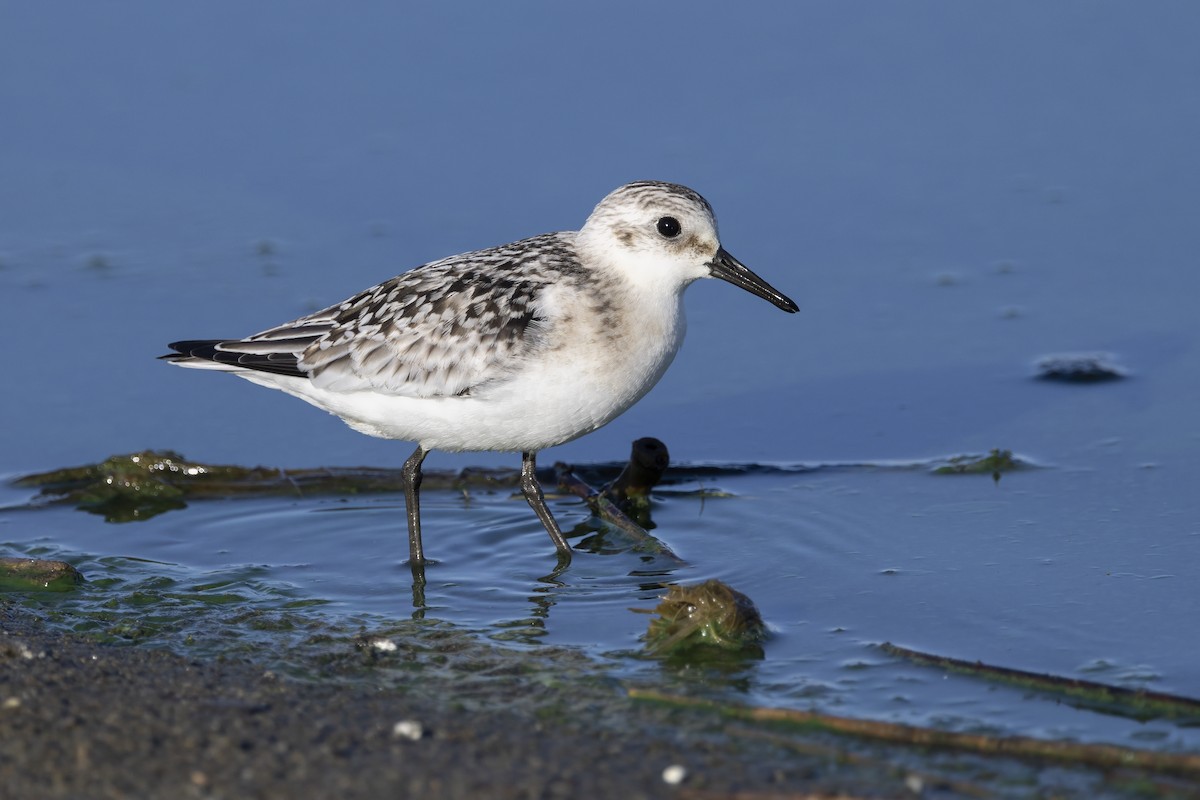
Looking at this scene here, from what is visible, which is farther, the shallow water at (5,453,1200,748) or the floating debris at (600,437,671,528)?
the floating debris at (600,437,671,528)

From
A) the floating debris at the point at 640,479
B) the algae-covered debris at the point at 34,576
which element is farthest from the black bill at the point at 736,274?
the algae-covered debris at the point at 34,576

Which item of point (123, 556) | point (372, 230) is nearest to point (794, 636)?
point (123, 556)

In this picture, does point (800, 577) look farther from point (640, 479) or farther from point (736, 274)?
point (736, 274)

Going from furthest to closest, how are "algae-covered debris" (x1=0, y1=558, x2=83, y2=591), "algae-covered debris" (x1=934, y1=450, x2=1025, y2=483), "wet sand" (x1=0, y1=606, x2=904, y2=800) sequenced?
"algae-covered debris" (x1=934, y1=450, x2=1025, y2=483), "algae-covered debris" (x1=0, y1=558, x2=83, y2=591), "wet sand" (x1=0, y1=606, x2=904, y2=800)

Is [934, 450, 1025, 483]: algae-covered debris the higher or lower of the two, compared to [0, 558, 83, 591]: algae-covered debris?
higher

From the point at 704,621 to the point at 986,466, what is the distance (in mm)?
3120

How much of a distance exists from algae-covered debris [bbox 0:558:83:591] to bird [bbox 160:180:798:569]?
1.43 m

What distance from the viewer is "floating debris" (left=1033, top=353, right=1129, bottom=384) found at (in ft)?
34.8

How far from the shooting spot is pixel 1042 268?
11.8m

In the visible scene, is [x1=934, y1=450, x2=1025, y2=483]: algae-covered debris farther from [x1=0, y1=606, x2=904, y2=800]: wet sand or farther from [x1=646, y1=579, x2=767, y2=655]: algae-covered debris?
[x1=0, y1=606, x2=904, y2=800]: wet sand

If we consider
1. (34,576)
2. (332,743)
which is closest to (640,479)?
(34,576)

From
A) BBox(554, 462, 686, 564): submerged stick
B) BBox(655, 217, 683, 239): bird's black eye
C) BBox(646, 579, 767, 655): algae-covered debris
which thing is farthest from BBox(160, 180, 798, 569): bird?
BBox(646, 579, 767, 655): algae-covered debris

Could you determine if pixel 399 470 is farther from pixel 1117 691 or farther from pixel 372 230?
pixel 1117 691

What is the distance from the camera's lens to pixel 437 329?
8273mm
